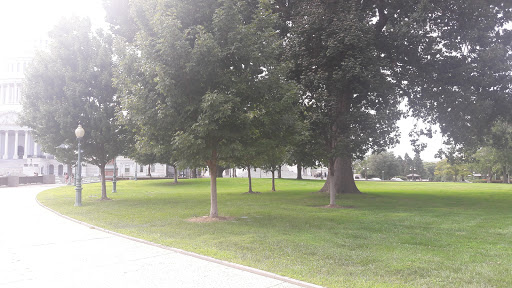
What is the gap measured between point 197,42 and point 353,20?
9900 millimetres

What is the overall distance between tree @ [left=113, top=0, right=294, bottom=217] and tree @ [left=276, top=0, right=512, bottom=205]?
5.78 meters

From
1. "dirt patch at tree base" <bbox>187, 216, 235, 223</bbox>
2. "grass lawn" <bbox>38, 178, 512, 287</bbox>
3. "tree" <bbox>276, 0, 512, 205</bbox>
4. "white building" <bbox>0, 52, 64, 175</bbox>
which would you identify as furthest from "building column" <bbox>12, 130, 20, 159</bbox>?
"dirt patch at tree base" <bbox>187, 216, 235, 223</bbox>

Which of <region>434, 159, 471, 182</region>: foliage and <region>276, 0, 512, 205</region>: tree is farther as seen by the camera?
<region>434, 159, 471, 182</region>: foliage

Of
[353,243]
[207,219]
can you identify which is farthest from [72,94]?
[353,243]

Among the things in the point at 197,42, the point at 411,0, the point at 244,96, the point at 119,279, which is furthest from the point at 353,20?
the point at 119,279

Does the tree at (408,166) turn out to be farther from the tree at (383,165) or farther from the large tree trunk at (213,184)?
the large tree trunk at (213,184)

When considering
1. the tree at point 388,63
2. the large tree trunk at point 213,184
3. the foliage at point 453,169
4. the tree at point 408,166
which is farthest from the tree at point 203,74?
the tree at point 408,166

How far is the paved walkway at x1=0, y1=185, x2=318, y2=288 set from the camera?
19.8 feet

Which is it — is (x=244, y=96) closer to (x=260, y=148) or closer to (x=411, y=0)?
(x=260, y=148)

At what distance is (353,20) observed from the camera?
1842 cm

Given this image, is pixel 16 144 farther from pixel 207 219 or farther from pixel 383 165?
pixel 383 165

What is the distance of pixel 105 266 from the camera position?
278 inches

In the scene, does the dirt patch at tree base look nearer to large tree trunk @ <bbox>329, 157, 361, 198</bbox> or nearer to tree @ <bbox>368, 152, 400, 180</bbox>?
large tree trunk @ <bbox>329, 157, 361, 198</bbox>

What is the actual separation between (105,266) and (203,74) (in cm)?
724
